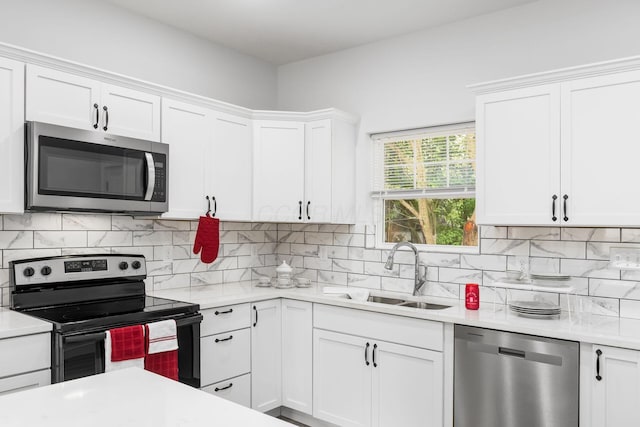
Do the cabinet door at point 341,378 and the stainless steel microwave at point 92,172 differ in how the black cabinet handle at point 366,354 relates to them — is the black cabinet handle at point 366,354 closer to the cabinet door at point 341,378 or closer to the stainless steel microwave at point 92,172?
the cabinet door at point 341,378

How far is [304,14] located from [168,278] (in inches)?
81.1

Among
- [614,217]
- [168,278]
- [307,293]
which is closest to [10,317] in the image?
[168,278]

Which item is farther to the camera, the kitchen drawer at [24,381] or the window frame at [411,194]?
the window frame at [411,194]

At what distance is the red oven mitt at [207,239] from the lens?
3414 mm

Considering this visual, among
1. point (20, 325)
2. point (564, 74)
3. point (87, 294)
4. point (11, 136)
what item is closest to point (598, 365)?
point (564, 74)

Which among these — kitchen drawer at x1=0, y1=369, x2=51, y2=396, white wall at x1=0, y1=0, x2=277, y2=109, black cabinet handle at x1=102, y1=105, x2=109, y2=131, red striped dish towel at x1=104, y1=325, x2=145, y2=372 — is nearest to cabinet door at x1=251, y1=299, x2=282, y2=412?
red striped dish towel at x1=104, y1=325, x2=145, y2=372

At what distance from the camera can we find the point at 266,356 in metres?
3.46

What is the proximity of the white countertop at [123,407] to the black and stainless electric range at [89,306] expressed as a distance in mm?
972

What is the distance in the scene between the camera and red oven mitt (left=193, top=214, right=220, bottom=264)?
11.2 feet

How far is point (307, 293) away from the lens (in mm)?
3535

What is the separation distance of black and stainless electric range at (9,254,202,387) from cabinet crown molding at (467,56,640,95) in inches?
83.8

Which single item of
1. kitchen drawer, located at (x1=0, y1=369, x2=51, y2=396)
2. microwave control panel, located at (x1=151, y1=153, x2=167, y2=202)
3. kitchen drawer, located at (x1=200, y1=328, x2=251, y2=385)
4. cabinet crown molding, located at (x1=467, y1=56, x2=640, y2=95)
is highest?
cabinet crown molding, located at (x1=467, y1=56, x2=640, y2=95)

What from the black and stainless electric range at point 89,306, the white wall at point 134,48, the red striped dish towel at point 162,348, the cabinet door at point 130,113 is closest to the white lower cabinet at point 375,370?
A: the black and stainless electric range at point 89,306

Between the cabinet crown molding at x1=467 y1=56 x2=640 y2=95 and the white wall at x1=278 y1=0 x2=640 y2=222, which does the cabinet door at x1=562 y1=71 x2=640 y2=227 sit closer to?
the cabinet crown molding at x1=467 y1=56 x2=640 y2=95
